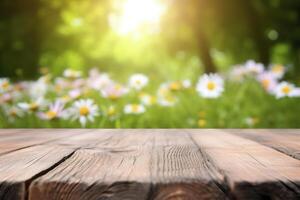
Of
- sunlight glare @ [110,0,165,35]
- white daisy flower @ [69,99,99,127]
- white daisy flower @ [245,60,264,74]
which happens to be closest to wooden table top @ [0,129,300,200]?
white daisy flower @ [69,99,99,127]

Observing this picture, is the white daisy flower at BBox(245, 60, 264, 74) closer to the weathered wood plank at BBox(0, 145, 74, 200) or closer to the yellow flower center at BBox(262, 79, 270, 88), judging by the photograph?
the yellow flower center at BBox(262, 79, 270, 88)

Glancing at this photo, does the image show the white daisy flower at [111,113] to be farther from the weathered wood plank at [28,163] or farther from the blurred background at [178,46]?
the weathered wood plank at [28,163]

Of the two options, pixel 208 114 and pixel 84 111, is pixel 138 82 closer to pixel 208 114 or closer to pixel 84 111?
pixel 208 114

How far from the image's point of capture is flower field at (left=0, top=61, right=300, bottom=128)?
2947 millimetres

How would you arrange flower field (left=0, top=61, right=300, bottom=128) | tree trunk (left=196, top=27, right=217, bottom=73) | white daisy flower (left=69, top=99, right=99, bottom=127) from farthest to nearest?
tree trunk (left=196, top=27, right=217, bottom=73) → flower field (left=0, top=61, right=300, bottom=128) → white daisy flower (left=69, top=99, right=99, bottom=127)

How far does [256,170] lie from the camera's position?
838 millimetres

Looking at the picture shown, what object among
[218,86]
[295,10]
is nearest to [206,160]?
[218,86]

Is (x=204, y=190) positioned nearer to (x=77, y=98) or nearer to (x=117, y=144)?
(x=117, y=144)

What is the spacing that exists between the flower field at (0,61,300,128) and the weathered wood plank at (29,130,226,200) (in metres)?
1.75

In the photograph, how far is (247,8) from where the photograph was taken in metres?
7.56

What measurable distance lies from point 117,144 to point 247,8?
6.67 meters

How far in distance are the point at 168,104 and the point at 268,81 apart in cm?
70

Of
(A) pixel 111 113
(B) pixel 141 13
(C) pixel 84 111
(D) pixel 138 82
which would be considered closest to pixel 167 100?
(D) pixel 138 82

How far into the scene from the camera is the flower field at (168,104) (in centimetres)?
295
